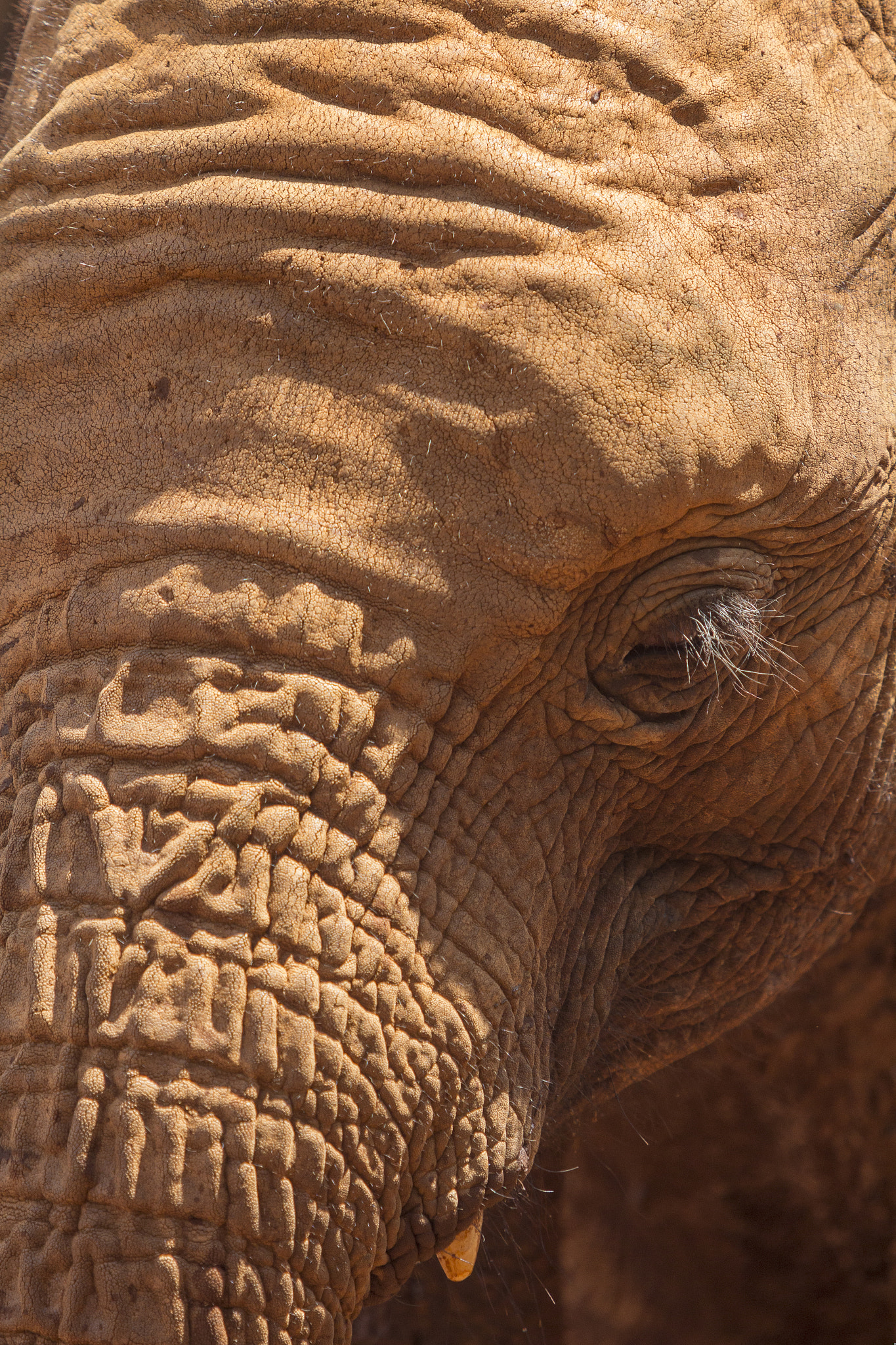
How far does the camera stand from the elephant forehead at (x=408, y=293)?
61.6 inches

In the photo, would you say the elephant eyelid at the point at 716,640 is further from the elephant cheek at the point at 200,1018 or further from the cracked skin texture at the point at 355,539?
the elephant cheek at the point at 200,1018

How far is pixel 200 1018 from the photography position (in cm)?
139

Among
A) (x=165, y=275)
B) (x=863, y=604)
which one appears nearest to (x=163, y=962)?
(x=165, y=275)

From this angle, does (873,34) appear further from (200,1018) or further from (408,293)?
(200,1018)

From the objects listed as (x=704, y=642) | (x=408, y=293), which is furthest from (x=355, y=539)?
(x=704, y=642)

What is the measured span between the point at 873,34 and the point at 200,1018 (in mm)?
1460

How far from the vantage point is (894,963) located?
2467 millimetres

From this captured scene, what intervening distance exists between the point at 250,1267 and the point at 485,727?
626 millimetres

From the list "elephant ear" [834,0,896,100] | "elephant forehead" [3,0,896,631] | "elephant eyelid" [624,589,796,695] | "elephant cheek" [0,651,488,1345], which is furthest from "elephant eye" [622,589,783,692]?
"elephant ear" [834,0,896,100]

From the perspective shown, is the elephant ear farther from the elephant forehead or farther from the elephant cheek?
the elephant cheek

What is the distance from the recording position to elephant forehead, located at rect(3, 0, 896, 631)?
5.13 ft

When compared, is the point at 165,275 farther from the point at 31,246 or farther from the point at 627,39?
the point at 627,39

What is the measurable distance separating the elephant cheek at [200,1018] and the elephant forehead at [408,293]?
0.21m

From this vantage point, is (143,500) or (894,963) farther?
(894,963)
